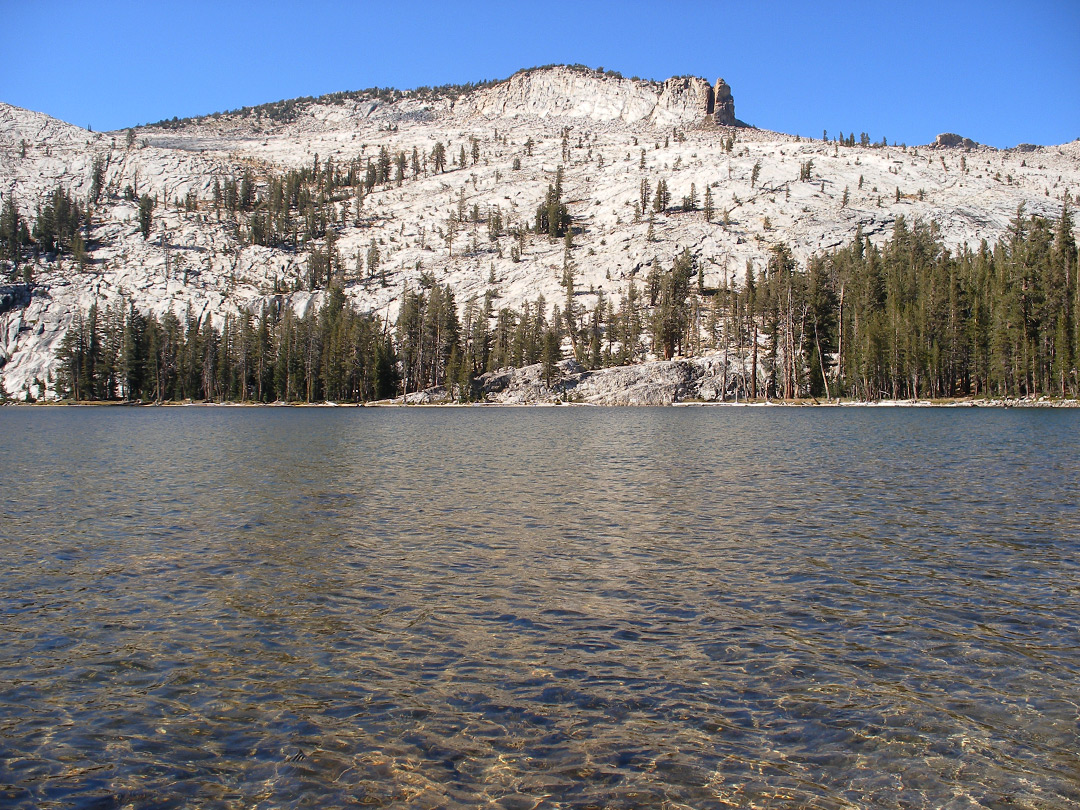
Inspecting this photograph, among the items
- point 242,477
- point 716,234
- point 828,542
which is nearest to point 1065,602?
point 828,542

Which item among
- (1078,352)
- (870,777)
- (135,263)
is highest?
(135,263)

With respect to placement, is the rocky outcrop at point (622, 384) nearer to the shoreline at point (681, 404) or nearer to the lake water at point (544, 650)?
the shoreline at point (681, 404)

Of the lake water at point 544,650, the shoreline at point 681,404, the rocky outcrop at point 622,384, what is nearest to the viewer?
the lake water at point 544,650

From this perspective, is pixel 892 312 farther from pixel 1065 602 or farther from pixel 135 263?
pixel 135 263

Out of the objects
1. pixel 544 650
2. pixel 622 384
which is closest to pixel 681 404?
pixel 622 384

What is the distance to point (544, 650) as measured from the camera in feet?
37.0

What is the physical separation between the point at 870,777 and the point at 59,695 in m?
11.3

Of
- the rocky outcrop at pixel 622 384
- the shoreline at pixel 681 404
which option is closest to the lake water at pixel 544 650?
the shoreline at pixel 681 404

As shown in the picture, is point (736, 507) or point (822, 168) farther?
point (822, 168)

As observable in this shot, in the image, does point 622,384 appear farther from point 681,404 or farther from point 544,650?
point 544,650

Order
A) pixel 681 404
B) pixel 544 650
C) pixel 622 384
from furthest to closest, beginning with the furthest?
pixel 622 384
pixel 681 404
pixel 544 650

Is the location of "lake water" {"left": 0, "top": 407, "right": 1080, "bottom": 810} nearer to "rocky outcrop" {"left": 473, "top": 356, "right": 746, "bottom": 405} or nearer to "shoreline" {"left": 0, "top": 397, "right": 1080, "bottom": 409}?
"shoreline" {"left": 0, "top": 397, "right": 1080, "bottom": 409}

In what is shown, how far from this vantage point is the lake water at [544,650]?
7.80 metres

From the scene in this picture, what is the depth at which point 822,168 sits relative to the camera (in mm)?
196250
